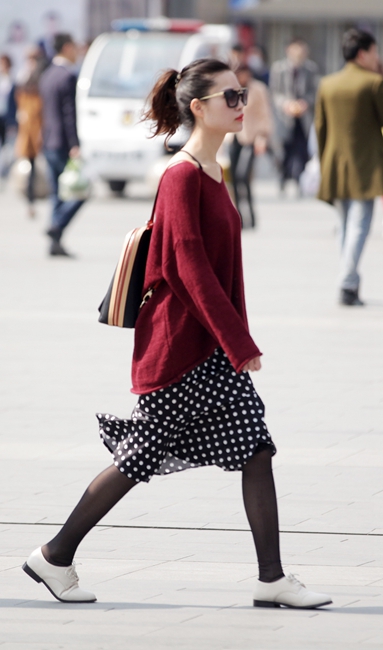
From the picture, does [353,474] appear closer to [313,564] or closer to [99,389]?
[313,564]

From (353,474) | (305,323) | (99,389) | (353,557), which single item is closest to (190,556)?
(353,557)

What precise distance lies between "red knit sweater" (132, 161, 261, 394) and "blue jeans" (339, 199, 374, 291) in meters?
5.57

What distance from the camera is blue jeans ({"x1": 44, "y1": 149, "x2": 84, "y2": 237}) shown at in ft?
40.4

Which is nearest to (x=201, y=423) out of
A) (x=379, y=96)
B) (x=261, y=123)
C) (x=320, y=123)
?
(x=379, y=96)

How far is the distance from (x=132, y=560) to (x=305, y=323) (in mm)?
4775

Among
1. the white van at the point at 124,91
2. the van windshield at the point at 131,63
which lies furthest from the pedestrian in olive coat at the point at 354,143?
the van windshield at the point at 131,63

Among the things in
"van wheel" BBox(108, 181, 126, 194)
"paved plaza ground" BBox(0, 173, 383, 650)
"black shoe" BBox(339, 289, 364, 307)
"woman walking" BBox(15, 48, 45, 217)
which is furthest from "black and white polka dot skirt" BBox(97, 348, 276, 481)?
"van wheel" BBox(108, 181, 126, 194)

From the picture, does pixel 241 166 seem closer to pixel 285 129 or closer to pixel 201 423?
pixel 285 129

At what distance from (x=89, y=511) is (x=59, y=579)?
8.2 inches

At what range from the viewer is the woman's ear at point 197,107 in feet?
12.6

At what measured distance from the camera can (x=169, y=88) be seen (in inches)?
157

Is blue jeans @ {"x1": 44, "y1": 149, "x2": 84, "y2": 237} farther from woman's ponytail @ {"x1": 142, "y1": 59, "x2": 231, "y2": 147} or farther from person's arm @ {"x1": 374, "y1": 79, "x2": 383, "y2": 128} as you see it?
woman's ponytail @ {"x1": 142, "y1": 59, "x2": 231, "y2": 147}

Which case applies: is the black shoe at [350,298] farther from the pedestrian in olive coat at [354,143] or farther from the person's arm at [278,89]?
the person's arm at [278,89]

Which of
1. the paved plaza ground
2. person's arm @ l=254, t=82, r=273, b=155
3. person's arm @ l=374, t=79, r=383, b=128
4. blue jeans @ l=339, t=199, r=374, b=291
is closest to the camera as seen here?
the paved plaza ground
